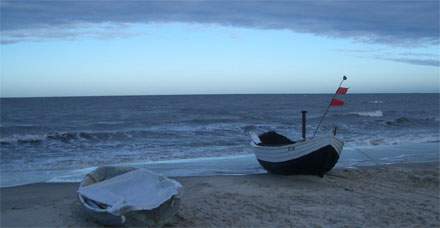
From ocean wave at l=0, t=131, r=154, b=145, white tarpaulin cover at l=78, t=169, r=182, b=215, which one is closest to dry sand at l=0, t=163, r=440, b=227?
white tarpaulin cover at l=78, t=169, r=182, b=215

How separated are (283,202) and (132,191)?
3.28 metres

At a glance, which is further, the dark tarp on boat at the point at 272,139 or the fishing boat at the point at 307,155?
the dark tarp on boat at the point at 272,139

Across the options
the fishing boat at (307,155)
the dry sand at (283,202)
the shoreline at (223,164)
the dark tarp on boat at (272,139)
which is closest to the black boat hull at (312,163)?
the fishing boat at (307,155)

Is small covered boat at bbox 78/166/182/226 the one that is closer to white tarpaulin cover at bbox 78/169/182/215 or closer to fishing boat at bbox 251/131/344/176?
white tarpaulin cover at bbox 78/169/182/215

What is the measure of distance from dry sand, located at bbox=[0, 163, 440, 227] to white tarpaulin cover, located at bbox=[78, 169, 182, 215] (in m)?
0.48

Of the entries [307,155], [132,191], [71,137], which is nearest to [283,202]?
[307,155]

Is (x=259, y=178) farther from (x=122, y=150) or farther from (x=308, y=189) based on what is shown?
(x=122, y=150)

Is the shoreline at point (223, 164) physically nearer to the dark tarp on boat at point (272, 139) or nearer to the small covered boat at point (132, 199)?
the dark tarp on boat at point (272, 139)

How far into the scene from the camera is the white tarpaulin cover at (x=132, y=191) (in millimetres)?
8094

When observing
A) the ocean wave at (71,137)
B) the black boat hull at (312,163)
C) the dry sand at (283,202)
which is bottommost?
the ocean wave at (71,137)

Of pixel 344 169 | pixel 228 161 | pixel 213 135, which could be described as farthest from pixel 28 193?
pixel 213 135

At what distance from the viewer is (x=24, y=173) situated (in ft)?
49.3

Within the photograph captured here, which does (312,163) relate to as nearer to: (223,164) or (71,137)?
(223,164)

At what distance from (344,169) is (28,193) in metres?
8.74
